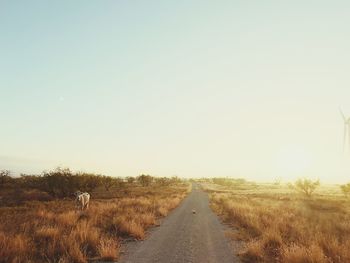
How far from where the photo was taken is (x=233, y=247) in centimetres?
1446

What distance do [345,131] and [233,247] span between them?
34.0m

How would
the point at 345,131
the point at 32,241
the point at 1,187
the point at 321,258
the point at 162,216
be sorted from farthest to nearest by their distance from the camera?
the point at 1,187 → the point at 345,131 → the point at 162,216 → the point at 32,241 → the point at 321,258

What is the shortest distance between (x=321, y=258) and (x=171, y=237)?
8.08m

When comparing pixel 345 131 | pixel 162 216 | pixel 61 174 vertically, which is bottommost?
pixel 162 216

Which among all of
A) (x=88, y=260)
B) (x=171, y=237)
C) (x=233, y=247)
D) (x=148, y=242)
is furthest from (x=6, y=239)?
(x=233, y=247)

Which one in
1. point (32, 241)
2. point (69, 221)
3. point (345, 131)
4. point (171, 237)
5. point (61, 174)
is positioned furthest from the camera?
point (61, 174)

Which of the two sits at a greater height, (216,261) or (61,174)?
(61,174)

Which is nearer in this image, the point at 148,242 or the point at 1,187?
the point at 148,242

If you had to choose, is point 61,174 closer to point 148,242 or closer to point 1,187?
point 1,187

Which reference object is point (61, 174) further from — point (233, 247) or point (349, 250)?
point (349, 250)

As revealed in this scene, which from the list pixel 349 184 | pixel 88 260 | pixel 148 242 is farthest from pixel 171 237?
pixel 349 184

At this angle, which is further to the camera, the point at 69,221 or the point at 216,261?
the point at 69,221

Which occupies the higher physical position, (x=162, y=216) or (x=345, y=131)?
(x=345, y=131)

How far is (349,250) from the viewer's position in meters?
11.4
